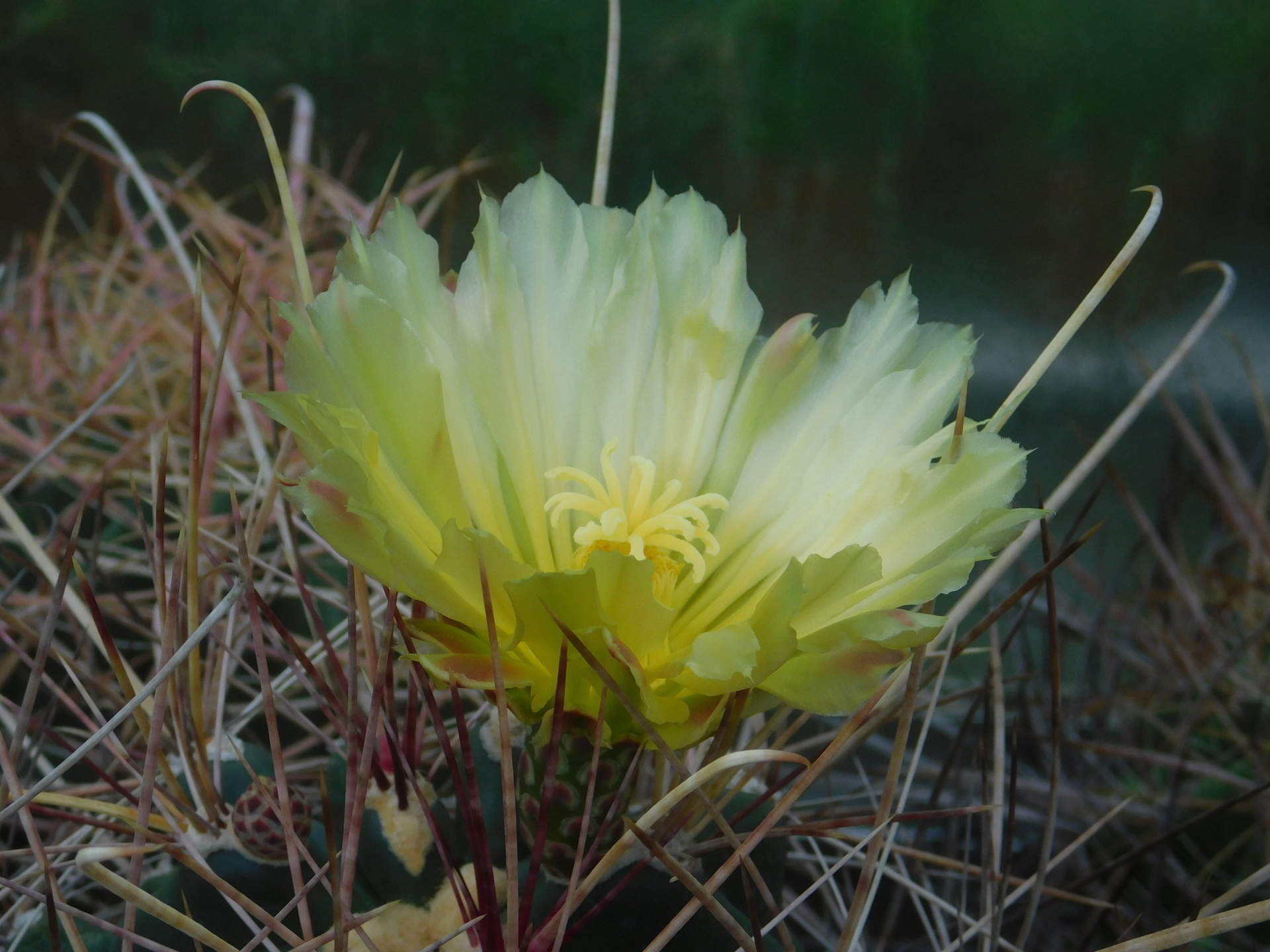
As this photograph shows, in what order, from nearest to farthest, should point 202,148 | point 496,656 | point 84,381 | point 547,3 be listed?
point 496,656 → point 84,381 → point 547,3 → point 202,148

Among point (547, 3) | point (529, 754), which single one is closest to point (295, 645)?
point (529, 754)

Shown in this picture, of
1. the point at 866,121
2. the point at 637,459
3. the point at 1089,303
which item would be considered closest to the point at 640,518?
the point at 637,459

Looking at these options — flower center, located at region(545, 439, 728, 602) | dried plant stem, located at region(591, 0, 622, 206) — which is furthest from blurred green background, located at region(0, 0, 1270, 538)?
flower center, located at region(545, 439, 728, 602)

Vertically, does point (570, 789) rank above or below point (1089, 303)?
below

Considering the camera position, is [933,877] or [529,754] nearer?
[529,754]

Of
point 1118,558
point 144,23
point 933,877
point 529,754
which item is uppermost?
point 144,23

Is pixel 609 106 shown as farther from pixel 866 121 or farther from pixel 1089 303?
pixel 866 121

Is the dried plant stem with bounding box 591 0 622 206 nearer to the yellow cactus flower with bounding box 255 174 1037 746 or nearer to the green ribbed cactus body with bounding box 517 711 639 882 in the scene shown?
the yellow cactus flower with bounding box 255 174 1037 746

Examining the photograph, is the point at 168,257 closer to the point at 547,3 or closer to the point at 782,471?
the point at 547,3
